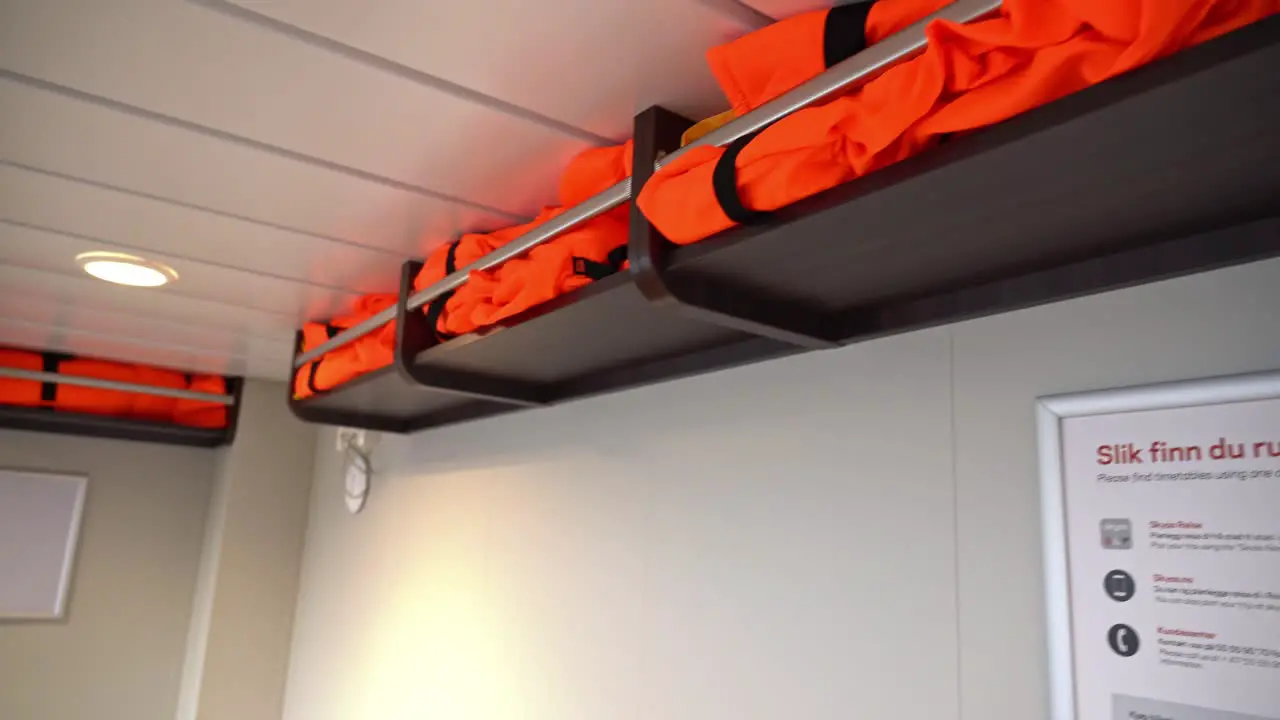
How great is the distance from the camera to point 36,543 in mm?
2902

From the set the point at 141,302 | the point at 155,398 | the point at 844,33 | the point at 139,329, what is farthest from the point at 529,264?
the point at 155,398

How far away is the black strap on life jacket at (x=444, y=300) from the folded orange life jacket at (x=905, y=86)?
0.64 m

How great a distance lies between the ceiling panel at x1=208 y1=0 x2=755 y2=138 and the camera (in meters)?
0.93

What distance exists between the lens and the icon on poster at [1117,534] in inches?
30.4

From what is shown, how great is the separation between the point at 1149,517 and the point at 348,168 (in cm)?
119

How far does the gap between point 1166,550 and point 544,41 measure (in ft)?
2.74

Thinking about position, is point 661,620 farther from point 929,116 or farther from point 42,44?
point 42,44

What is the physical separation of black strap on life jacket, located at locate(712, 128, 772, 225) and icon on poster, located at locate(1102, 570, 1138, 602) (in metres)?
0.47

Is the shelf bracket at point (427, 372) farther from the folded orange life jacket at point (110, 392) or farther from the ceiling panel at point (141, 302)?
the folded orange life jacket at point (110, 392)

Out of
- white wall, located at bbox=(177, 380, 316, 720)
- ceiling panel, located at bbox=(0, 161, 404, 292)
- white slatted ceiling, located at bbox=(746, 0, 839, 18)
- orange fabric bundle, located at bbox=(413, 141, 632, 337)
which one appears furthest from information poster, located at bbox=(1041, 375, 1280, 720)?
white wall, located at bbox=(177, 380, 316, 720)

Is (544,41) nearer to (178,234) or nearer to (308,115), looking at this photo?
(308,115)

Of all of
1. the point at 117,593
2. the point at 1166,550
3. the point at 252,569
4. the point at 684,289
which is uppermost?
the point at 684,289

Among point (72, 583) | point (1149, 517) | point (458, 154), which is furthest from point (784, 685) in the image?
point (72, 583)

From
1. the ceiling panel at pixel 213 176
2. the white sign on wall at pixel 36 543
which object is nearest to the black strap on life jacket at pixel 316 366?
the ceiling panel at pixel 213 176
